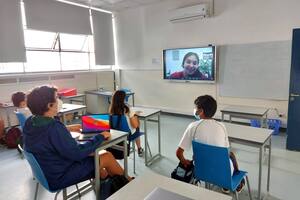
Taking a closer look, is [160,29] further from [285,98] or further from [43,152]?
[43,152]

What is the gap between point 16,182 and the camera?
279cm

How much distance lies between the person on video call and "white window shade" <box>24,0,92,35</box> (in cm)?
293

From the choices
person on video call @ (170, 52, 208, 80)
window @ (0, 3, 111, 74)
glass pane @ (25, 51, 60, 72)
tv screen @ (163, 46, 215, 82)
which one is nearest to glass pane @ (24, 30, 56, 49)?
window @ (0, 3, 111, 74)

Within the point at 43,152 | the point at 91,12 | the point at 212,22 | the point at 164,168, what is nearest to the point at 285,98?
the point at 212,22

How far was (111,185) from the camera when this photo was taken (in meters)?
1.77

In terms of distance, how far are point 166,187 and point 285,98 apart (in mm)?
4116

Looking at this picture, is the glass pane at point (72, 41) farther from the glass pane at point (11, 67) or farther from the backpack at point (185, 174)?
the backpack at point (185, 174)

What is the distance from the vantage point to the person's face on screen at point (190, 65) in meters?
5.31

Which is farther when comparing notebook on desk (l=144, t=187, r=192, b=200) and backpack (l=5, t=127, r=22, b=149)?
backpack (l=5, t=127, r=22, b=149)

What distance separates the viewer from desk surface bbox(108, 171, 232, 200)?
1075 mm

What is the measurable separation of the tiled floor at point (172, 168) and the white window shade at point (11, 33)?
1978mm

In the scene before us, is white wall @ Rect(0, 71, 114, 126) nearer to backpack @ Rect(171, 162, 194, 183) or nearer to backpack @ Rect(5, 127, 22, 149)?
backpack @ Rect(5, 127, 22, 149)

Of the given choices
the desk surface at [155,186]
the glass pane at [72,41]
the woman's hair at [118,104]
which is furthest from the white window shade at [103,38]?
the desk surface at [155,186]

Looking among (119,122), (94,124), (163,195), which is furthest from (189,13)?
(163,195)
